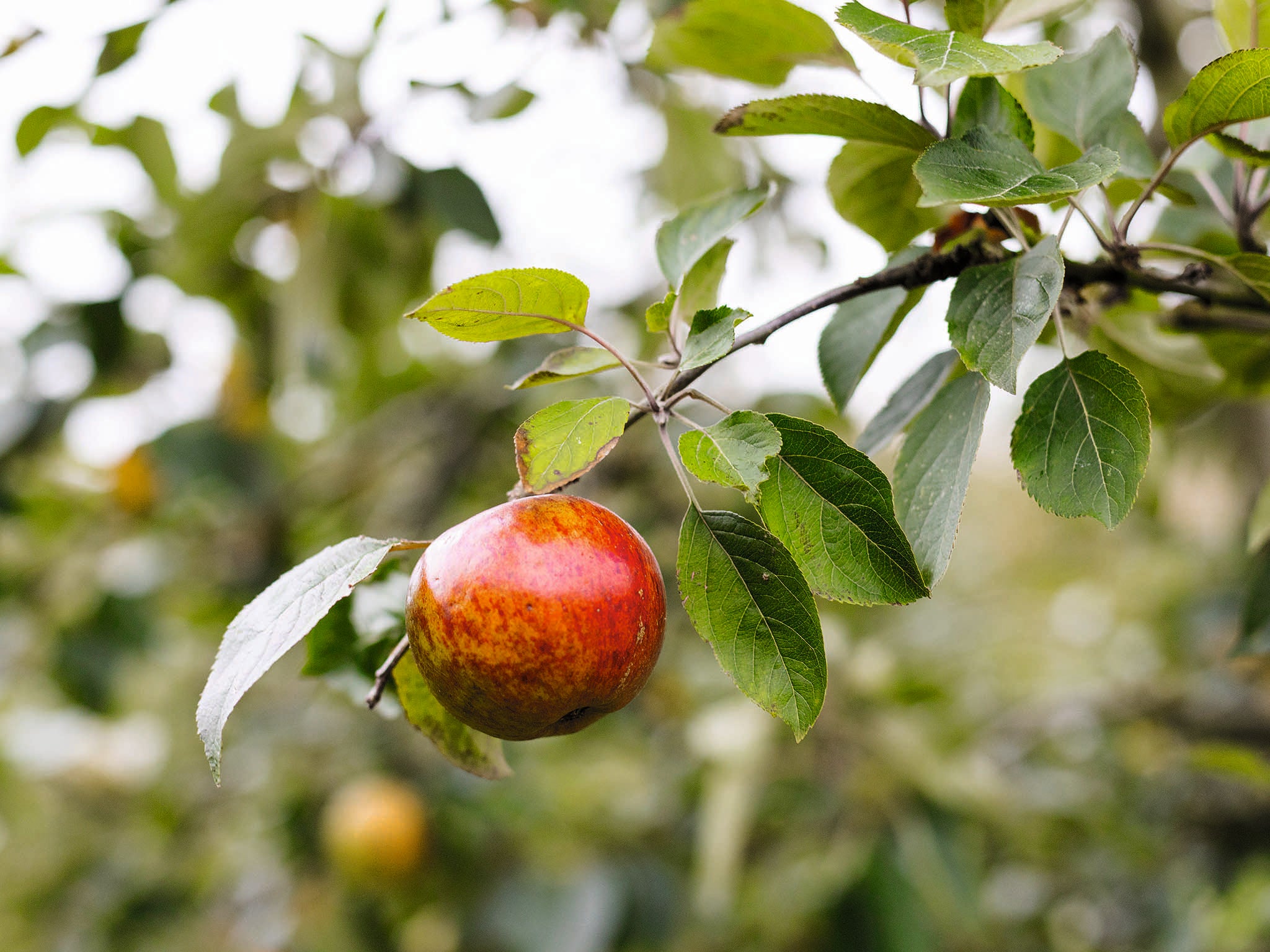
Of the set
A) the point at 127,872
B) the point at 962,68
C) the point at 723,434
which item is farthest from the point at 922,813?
the point at 127,872

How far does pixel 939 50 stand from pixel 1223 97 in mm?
245

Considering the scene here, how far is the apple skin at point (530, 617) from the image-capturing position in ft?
1.85

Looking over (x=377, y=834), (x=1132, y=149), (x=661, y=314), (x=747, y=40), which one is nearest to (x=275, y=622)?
(x=661, y=314)

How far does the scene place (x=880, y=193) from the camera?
79cm

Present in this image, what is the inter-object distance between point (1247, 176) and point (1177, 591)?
2.65 metres

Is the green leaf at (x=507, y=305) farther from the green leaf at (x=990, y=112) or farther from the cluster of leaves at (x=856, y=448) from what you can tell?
the green leaf at (x=990, y=112)

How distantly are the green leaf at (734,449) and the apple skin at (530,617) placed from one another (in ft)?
0.28

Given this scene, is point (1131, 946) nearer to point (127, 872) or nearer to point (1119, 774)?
point (1119, 774)

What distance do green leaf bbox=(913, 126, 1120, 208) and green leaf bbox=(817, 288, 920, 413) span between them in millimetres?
166

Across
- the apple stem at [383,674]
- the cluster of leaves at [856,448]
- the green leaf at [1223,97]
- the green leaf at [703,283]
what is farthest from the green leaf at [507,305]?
the green leaf at [1223,97]

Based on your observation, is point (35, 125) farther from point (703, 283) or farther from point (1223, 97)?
point (1223, 97)

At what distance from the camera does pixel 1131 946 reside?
228 cm

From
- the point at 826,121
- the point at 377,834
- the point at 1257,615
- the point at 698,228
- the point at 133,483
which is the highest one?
the point at 826,121

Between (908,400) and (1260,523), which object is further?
(1260,523)
